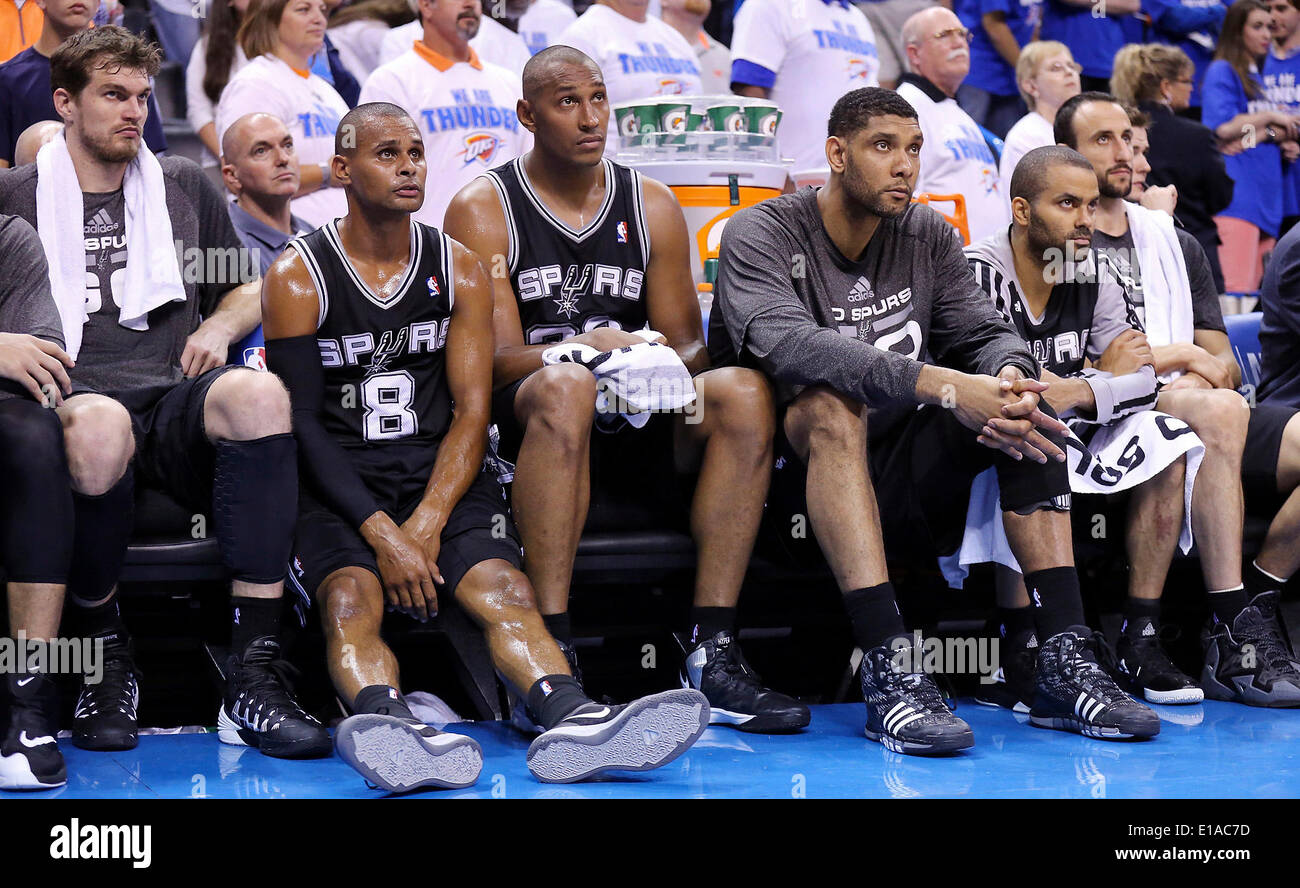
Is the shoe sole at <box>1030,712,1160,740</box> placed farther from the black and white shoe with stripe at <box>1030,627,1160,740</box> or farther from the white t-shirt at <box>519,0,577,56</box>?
the white t-shirt at <box>519,0,577,56</box>

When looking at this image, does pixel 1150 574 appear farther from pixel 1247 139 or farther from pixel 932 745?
pixel 1247 139

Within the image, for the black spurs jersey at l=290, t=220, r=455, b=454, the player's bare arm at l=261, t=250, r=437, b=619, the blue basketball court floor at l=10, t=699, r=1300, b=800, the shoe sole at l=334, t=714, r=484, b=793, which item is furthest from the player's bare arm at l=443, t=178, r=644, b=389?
the shoe sole at l=334, t=714, r=484, b=793

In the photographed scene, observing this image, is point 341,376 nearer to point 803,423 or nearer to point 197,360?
point 197,360

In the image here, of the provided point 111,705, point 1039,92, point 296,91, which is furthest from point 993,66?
point 111,705

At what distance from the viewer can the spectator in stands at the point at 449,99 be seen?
481 cm

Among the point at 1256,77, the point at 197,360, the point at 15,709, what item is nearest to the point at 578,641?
the point at 197,360

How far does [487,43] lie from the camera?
18.1 ft

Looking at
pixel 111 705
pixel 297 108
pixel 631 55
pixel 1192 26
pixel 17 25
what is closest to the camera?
pixel 111 705

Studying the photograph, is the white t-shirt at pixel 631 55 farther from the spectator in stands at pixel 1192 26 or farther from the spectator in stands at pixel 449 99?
the spectator in stands at pixel 1192 26

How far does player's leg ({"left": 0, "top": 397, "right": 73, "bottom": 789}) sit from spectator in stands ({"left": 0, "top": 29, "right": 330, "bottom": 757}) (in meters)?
0.12

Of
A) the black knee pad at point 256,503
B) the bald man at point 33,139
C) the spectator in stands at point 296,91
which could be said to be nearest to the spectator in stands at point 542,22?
the spectator in stands at point 296,91

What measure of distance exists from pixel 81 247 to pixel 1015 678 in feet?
7.57

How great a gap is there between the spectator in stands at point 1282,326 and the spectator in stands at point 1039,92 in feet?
5.01

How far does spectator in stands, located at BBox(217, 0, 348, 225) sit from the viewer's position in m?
4.69
